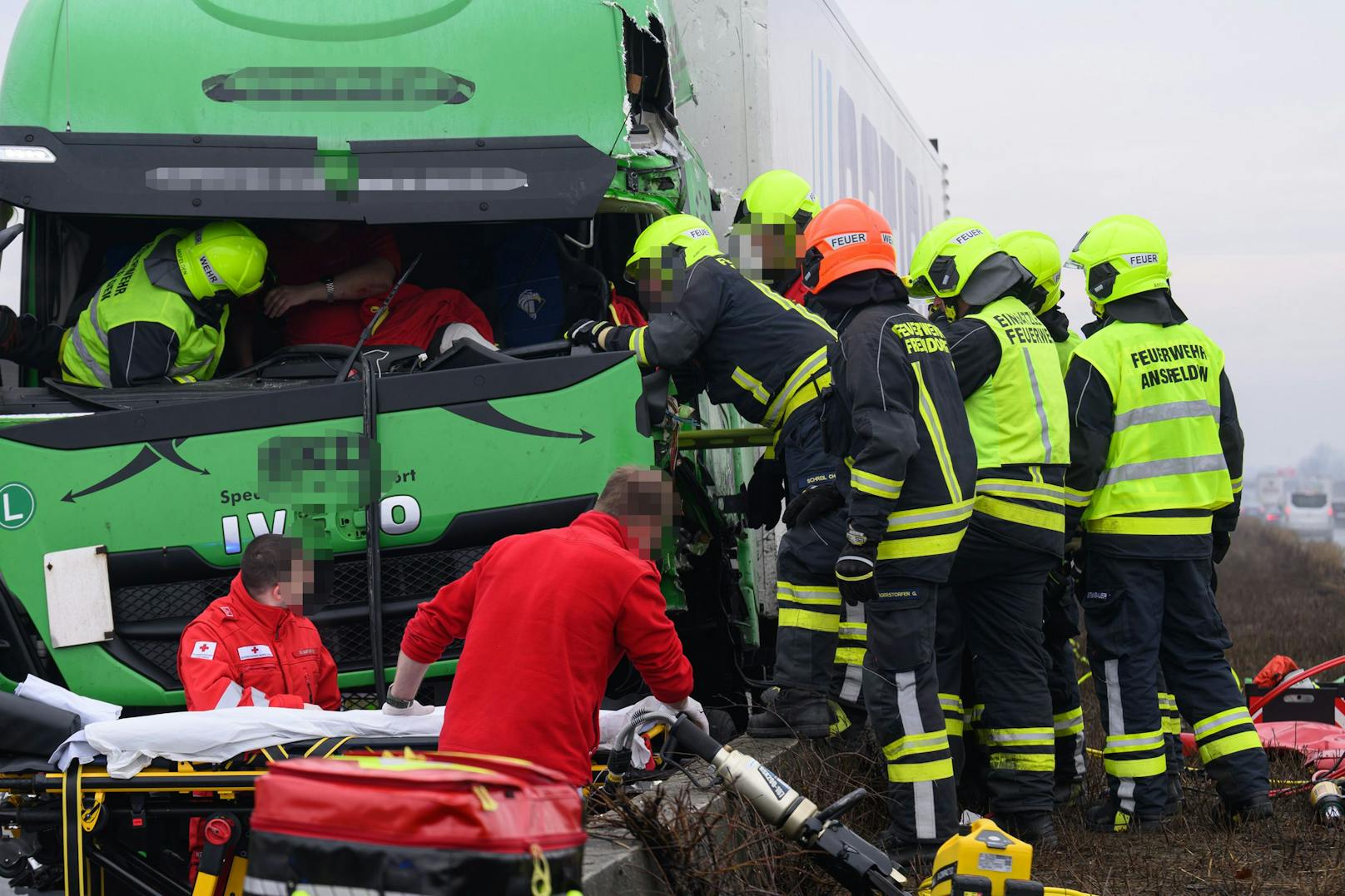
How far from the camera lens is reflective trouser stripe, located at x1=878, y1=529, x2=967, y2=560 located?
4445 millimetres

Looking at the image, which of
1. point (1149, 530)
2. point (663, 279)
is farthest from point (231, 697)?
point (1149, 530)

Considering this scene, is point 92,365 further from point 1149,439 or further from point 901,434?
point 1149,439

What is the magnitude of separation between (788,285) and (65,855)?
3.51m

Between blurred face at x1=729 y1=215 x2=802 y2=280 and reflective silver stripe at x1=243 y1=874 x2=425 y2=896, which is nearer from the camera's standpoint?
reflective silver stripe at x1=243 y1=874 x2=425 y2=896

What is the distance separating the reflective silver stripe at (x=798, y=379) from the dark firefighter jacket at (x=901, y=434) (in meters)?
0.61

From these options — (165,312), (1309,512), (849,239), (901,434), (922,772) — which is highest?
(849,239)

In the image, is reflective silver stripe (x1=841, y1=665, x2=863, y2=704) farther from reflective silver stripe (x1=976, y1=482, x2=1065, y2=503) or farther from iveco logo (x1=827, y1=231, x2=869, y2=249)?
iveco logo (x1=827, y1=231, x2=869, y2=249)

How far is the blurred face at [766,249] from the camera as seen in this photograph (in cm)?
593

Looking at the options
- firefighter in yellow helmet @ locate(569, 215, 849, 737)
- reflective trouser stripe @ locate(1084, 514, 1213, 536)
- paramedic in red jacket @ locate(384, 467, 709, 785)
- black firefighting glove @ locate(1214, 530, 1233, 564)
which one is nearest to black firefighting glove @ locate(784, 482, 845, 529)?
firefighter in yellow helmet @ locate(569, 215, 849, 737)

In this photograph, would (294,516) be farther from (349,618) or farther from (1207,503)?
(1207,503)

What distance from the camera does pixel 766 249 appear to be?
5934mm

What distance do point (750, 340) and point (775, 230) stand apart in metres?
0.80

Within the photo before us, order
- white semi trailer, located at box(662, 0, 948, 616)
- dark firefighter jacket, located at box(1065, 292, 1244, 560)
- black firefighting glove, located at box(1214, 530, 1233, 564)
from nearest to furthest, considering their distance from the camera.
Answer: dark firefighter jacket, located at box(1065, 292, 1244, 560)
black firefighting glove, located at box(1214, 530, 1233, 564)
white semi trailer, located at box(662, 0, 948, 616)

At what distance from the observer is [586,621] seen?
3352 millimetres
